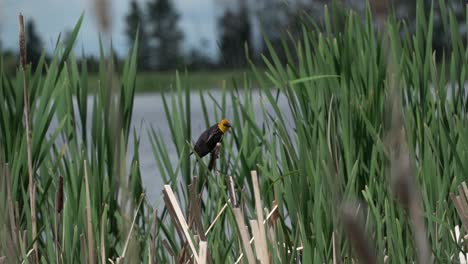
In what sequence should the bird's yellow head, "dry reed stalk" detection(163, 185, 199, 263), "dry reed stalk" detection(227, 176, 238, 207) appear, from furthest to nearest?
the bird's yellow head → "dry reed stalk" detection(227, 176, 238, 207) → "dry reed stalk" detection(163, 185, 199, 263)

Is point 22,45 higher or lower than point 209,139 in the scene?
higher

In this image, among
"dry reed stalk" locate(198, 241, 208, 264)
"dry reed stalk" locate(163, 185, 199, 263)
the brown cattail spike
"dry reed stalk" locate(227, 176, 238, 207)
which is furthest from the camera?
"dry reed stalk" locate(227, 176, 238, 207)

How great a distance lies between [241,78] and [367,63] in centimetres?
34

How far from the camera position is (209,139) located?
5.32 ft

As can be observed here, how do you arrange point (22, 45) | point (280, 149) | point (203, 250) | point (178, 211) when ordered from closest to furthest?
point (22, 45), point (203, 250), point (178, 211), point (280, 149)

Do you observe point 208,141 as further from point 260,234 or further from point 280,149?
point 260,234

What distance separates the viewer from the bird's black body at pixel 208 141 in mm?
1619

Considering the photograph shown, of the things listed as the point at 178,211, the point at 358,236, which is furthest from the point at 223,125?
the point at 358,236

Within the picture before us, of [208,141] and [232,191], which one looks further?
[208,141]

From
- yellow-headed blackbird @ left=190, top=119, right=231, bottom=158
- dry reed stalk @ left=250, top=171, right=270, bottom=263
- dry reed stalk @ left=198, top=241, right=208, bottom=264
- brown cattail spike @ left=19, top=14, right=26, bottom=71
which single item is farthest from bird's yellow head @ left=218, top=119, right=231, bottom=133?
brown cattail spike @ left=19, top=14, right=26, bottom=71

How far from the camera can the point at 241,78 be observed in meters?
1.80

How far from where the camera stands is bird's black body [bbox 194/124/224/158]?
162 centimetres

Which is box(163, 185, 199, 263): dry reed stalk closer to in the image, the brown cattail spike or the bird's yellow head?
the brown cattail spike

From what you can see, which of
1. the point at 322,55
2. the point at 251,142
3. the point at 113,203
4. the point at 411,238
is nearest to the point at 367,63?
the point at 322,55
